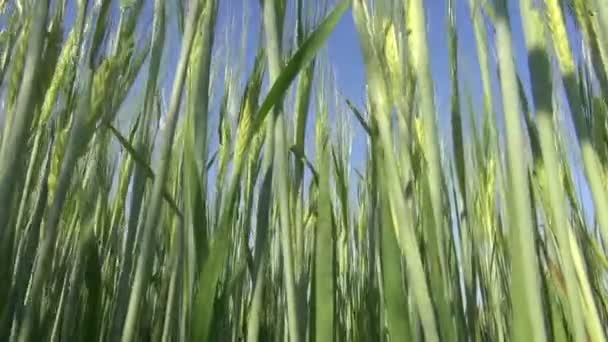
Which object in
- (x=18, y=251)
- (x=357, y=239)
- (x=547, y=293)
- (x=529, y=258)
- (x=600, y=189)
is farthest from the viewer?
(x=357, y=239)

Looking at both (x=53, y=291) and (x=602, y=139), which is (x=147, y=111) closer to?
(x=53, y=291)

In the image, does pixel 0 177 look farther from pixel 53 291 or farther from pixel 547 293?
pixel 547 293

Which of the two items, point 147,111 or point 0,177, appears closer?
point 0,177

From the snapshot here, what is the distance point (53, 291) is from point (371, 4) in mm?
449

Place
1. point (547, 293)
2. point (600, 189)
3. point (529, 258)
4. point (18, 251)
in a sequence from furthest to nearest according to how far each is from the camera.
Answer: point (18, 251) < point (547, 293) < point (600, 189) < point (529, 258)

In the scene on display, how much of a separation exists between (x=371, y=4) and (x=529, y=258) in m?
0.27

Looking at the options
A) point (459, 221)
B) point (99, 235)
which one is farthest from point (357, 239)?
point (99, 235)

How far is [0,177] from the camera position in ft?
1.42

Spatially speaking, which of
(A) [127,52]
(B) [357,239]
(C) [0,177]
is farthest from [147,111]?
(B) [357,239]

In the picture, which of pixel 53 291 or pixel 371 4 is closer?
pixel 371 4

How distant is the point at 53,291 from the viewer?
66cm

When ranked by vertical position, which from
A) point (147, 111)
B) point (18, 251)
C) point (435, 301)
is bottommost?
point (435, 301)

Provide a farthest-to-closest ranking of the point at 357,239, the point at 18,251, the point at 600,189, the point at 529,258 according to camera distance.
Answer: the point at 357,239, the point at 18,251, the point at 600,189, the point at 529,258

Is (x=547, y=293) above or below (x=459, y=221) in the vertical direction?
below
